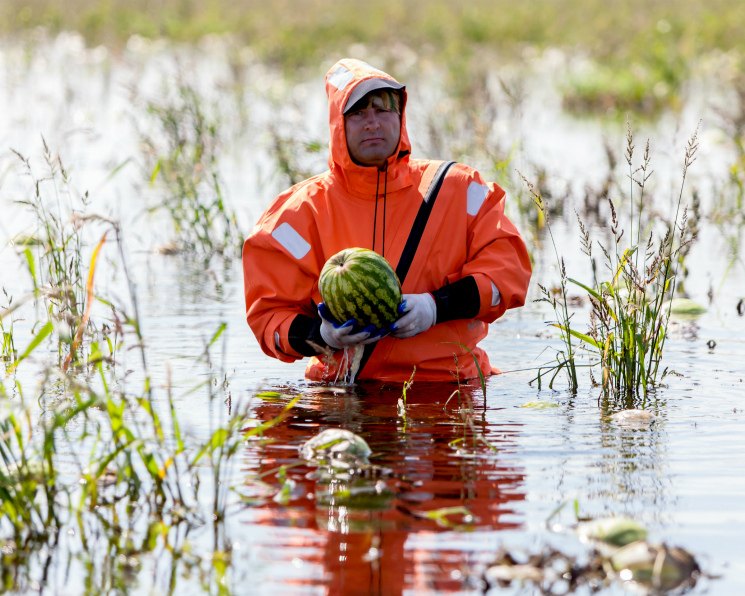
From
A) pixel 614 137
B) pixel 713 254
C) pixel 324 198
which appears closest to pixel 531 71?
pixel 614 137

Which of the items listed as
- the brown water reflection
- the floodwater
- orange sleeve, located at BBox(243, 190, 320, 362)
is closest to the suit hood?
orange sleeve, located at BBox(243, 190, 320, 362)

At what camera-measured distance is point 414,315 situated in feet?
16.1

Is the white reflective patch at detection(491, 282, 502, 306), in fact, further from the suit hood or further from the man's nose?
the man's nose

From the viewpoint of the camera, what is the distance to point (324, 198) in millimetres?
5332

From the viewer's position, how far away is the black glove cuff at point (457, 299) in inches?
200

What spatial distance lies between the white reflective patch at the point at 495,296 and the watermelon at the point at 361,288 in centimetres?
48

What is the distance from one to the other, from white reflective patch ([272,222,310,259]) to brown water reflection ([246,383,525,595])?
0.75 m

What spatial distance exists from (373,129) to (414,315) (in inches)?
36.0

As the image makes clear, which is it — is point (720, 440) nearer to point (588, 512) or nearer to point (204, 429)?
point (588, 512)

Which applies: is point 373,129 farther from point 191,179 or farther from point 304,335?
point 191,179

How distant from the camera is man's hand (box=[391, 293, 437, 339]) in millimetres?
4914

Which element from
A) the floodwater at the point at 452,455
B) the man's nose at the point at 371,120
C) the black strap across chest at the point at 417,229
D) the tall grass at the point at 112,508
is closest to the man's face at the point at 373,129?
the man's nose at the point at 371,120

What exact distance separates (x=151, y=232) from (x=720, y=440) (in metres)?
6.01

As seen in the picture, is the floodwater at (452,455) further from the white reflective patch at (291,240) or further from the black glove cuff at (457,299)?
the white reflective patch at (291,240)
